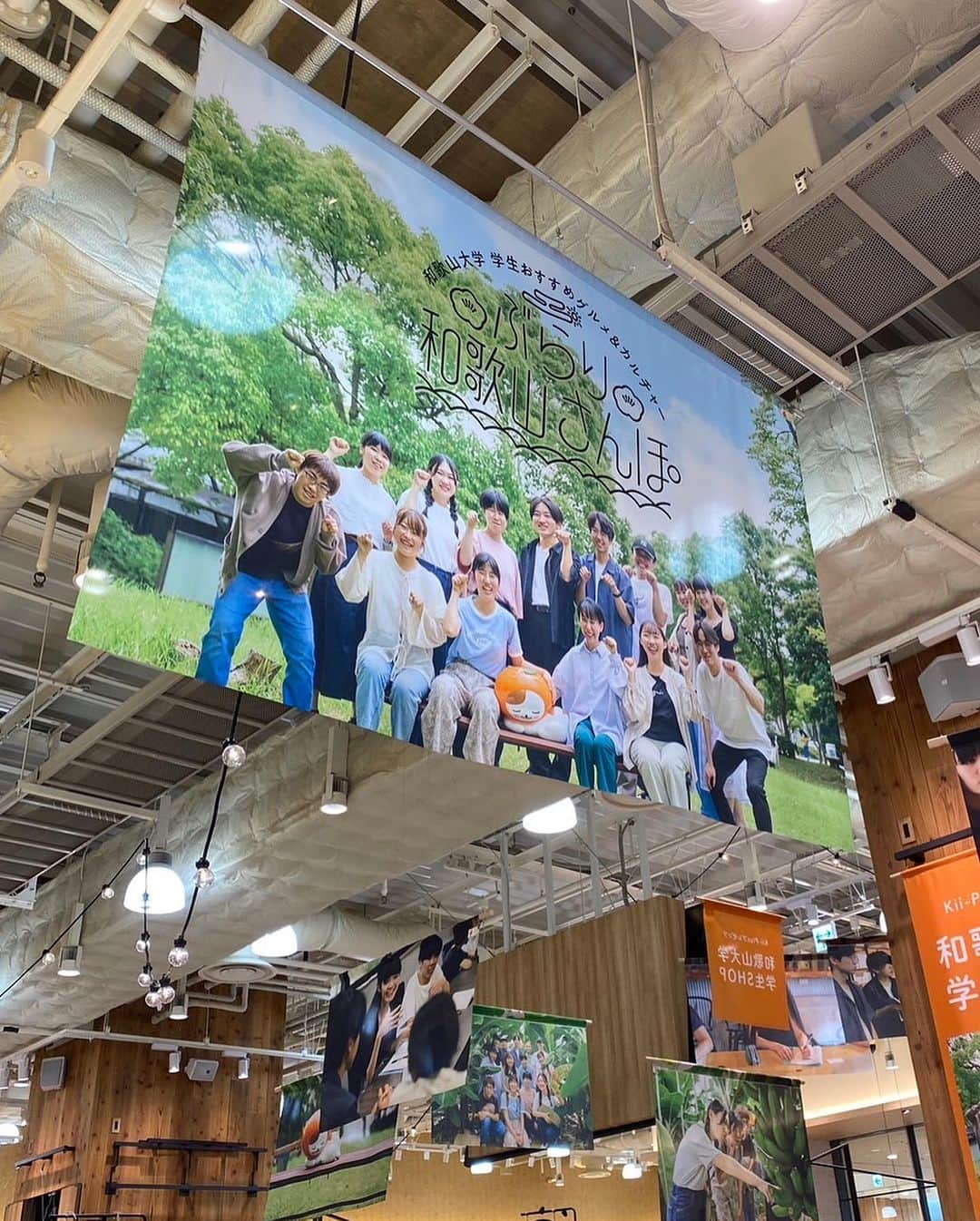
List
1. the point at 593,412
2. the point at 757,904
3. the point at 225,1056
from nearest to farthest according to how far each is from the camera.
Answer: the point at 593,412 < the point at 757,904 < the point at 225,1056

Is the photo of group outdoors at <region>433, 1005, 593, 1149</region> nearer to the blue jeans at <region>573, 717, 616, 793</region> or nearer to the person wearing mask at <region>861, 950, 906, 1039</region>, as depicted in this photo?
the blue jeans at <region>573, 717, 616, 793</region>

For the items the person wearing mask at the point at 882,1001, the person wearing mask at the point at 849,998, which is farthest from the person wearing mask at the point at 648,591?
the person wearing mask at the point at 849,998

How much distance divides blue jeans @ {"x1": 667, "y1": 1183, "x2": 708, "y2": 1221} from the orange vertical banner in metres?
2.08

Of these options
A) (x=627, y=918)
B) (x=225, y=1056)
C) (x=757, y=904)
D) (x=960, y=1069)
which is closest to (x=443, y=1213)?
(x=225, y=1056)

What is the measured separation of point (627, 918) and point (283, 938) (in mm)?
3633

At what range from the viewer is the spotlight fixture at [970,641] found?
20.6ft

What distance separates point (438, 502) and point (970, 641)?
4.19 m

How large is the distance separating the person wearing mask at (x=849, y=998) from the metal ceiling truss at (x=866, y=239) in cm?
513

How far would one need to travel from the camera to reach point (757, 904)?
30.4 feet

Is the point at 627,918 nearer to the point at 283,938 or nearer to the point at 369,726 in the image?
the point at 283,938

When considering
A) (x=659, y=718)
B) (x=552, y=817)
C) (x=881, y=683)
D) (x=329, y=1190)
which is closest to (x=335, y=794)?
(x=552, y=817)

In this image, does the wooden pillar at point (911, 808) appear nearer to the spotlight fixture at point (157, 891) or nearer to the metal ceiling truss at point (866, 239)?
the metal ceiling truss at point (866, 239)

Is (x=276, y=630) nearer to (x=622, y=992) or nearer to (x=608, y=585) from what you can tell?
(x=608, y=585)

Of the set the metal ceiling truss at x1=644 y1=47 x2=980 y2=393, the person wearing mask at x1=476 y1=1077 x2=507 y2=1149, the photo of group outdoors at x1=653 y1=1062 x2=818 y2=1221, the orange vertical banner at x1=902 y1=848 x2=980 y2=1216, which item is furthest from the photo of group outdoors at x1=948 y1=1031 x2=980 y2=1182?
the metal ceiling truss at x1=644 y1=47 x2=980 y2=393
